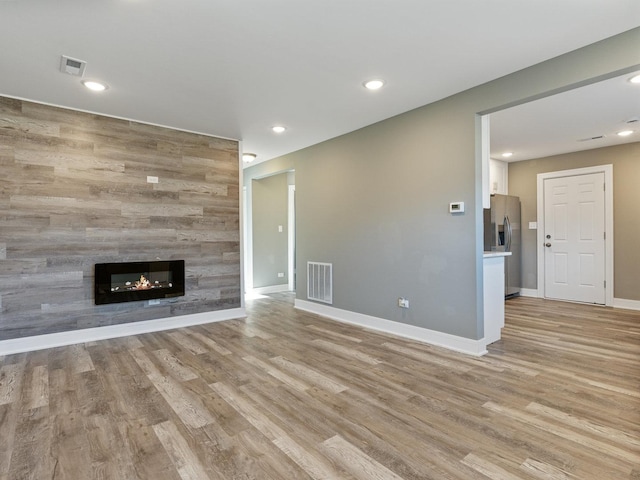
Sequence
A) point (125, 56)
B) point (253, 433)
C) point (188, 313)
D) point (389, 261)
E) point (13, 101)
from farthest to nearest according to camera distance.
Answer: point (188, 313), point (389, 261), point (13, 101), point (125, 56), point (253, 433)

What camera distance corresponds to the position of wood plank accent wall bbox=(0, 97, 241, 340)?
3.44 m

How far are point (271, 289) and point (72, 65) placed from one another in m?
5.07

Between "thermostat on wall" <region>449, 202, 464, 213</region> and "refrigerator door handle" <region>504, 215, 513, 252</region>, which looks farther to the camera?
"refrigerator door handle" <region>504, 215, 513, 252</region>

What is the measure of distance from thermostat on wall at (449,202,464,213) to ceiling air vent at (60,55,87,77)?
3439mm

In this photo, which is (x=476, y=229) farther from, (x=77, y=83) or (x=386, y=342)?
(x=77, y=83)

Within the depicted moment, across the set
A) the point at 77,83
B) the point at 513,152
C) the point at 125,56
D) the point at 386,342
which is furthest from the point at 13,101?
the point at 513,152

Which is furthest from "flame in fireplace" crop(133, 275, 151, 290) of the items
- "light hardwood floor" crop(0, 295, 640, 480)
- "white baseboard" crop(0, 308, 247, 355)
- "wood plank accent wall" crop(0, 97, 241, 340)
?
"light hardwood floor" crop(0, 295, 640, 480)

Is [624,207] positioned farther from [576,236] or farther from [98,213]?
[98,213]

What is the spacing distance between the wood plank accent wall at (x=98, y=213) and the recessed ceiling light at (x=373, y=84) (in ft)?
8.08

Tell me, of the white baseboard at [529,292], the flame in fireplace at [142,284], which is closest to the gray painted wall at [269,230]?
the flame in fireplace at [142,284]

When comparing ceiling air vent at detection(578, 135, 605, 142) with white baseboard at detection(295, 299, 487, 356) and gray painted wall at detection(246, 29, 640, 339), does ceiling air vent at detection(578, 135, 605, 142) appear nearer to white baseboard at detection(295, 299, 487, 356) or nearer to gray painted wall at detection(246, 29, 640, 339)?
gray painted wall at detection(246, 29, 640, 339)

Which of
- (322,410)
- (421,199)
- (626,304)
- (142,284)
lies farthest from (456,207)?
(626,304)

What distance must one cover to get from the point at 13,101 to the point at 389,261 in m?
4.30

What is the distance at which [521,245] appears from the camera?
6.41m
